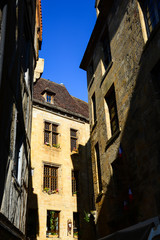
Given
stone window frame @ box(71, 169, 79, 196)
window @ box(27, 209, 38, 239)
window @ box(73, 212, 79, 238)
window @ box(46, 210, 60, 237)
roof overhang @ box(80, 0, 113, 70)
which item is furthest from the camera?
stone window frame @ box(71, 169, 79, 196)

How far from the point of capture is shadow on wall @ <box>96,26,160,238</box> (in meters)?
7.02

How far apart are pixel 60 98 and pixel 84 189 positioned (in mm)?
8151

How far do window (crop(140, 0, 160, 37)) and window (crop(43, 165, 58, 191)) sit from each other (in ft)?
37.0

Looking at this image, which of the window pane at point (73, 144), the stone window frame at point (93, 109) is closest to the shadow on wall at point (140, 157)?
the stone window frame at point (93, 109)

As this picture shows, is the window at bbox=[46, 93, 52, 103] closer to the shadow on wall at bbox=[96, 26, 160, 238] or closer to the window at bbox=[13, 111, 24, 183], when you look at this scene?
the shadow on wall at bbox=[96, 26, 160, 238]

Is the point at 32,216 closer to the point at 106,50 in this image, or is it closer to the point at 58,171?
the point at 58,171

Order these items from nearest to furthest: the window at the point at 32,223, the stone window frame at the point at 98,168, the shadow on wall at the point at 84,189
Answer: the stone window frame at the point at 98,168 < the window at the point at 32,223 < the shadow on wall at the point at 84,189

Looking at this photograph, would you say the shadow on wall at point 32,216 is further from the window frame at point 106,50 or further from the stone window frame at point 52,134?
the window frame at point 106,50

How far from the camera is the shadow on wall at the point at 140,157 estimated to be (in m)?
7.02

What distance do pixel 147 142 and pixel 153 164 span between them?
2.30 feet

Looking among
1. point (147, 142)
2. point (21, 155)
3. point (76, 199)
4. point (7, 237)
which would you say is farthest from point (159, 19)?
point (76, 199)

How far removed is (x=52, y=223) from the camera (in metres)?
15.2

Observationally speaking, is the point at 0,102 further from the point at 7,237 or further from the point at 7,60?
the point at 7,237

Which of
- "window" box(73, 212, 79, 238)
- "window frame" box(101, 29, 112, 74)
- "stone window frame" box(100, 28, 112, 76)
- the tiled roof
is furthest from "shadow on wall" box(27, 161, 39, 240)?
"window frame" box(101, 29, 112, 74)
